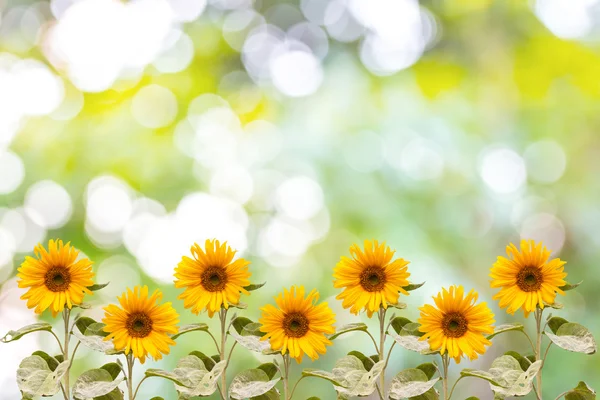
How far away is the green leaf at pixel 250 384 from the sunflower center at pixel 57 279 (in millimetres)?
216

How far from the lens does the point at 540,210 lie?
1.80m

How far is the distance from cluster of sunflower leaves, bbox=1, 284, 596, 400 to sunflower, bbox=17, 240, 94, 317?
2 centimetres

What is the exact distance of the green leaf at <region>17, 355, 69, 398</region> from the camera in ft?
2.49

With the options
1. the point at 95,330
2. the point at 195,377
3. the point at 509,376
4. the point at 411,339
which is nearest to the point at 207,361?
the point at 195,377

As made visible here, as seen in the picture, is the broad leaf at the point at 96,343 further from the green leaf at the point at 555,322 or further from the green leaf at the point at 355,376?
the green leaf at the point at 555,322

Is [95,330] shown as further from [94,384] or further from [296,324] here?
[296,324]

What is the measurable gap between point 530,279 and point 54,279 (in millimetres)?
531

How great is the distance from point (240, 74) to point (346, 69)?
29cm

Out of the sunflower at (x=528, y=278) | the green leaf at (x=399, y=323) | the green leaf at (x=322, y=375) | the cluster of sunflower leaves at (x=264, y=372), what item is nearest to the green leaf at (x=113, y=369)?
the cluster of sunflower leaves at (x=264, y=372)

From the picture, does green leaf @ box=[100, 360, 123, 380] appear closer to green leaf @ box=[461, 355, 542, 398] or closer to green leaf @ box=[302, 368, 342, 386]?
green leaf @ box=[302, 368, 342, 386]

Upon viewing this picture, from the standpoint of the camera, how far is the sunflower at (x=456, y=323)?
2.47ft

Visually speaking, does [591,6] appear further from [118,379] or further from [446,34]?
[118,379]

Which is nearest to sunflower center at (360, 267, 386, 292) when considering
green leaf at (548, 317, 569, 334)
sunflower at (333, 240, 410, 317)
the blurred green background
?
sunflower at (333, 240, 410, 317)

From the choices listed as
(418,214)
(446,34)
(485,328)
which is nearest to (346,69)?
(446,34)
